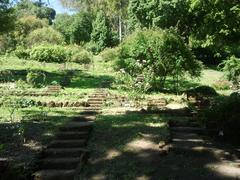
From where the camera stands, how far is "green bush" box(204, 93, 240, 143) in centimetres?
1121

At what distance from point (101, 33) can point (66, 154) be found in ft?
139

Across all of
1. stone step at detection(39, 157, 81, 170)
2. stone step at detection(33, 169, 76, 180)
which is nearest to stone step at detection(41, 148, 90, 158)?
stone step at detection(39, 157, 81, 170)

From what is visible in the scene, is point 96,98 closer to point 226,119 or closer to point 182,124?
point 182,124

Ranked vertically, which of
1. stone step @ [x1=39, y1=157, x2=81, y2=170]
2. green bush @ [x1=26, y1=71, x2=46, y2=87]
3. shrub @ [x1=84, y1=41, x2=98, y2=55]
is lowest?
stone step @ [x1=39, y1=157, x2=81, y2=170]

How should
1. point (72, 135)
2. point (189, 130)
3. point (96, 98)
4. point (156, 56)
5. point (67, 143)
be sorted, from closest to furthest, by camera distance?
point (67, 143), point (72, 135), point (189, 130), point (96, 98), point (156, 56)

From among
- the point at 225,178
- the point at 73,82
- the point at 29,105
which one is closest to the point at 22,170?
the point at 225,178

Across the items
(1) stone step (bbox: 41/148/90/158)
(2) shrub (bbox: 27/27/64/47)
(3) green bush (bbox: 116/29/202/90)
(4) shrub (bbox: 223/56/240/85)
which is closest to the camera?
(1) stone step (bbox: 41/148/90/158)

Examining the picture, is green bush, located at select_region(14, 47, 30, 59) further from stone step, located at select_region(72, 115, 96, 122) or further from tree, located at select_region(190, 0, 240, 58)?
stone step, located at select_region(72, 115, 96, 122)

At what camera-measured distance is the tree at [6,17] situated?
Result: 25.8 m

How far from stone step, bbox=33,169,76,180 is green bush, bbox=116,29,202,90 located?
1361cm

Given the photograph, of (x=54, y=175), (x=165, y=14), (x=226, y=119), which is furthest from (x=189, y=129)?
(x=165, y=14)

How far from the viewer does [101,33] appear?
51188mm

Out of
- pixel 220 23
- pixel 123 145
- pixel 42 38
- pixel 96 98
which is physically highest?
pixel 42 38

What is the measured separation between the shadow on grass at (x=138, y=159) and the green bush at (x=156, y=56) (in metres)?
10.4
